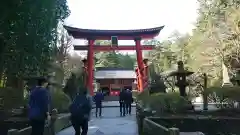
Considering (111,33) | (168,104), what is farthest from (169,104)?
(111,33)

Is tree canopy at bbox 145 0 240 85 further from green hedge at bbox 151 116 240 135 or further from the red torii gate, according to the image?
green hedge at bbox 151 116 240 135

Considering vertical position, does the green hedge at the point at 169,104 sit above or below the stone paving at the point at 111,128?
above

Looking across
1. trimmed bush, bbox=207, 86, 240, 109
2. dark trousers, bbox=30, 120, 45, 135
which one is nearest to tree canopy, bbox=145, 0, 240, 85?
trimmed bush, bbox=207, 86, 240, 109

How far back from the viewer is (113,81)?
199 ft

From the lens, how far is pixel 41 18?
19672 millimetres

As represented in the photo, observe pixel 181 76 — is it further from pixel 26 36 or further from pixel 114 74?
pixel 114 74

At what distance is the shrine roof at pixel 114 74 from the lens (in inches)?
2368

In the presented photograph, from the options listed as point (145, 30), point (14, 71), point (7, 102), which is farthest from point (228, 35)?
point (7, 102)

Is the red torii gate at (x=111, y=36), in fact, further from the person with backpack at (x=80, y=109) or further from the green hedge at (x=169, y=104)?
the person with backpack at (x=80, y=109)

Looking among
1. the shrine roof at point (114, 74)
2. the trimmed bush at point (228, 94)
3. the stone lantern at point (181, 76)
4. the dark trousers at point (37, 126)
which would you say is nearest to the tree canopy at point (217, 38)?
the stone lantern at point (181, 76)

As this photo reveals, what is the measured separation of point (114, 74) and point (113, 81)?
4.38 ft

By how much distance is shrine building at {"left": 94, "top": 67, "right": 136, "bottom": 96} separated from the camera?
197 feet

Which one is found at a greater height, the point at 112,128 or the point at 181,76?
the point at 181,76

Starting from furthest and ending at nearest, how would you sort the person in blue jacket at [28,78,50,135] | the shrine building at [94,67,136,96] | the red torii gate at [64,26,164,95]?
the shrine building at [94,67,136,96] → the red torii gate at [64,26,164,95] → the person in blue jacket at [28,78,50,135]
